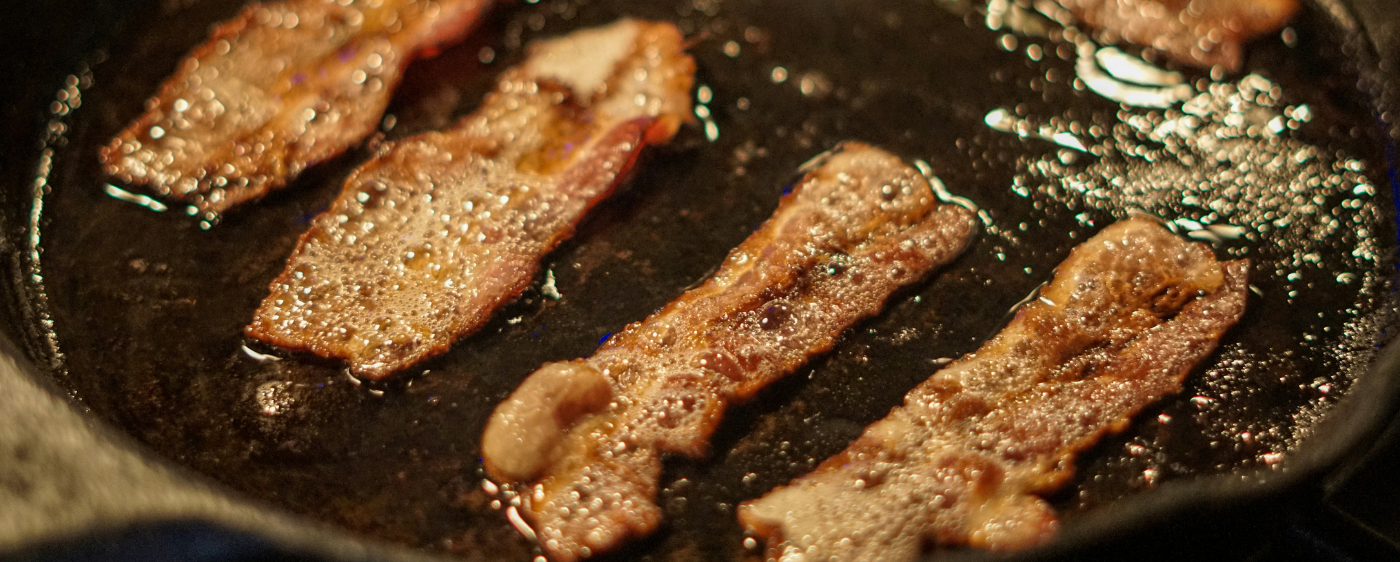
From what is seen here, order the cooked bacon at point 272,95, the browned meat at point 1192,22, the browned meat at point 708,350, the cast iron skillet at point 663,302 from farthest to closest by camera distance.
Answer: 1. the browned meat at point 1192,22
2. the cooked bacon at point 272,95
3. the browned meat at point 708,350
4. the cast iron skillet at point 663,302

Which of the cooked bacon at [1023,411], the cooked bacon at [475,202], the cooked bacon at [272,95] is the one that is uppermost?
the cooked bacon at [272,95]

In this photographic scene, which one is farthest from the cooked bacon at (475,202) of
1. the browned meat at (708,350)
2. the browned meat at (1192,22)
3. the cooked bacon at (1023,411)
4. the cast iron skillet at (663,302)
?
the browned meat at (1192,22)

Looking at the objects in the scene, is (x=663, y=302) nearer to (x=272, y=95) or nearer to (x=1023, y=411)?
(x=1023, y=411)

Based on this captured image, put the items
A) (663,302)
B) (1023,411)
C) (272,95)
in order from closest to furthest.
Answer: (1023,411), (663,302), (272,95)

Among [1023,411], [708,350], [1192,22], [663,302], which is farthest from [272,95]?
[1192,22]

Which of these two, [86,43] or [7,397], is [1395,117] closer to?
[7,397]

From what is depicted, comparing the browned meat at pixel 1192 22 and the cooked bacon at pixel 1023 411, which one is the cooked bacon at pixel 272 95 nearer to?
the cooked bacon at pixel 1023 411

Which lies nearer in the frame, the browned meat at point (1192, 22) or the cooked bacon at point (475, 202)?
the cooked bacon at point (475, 202)
